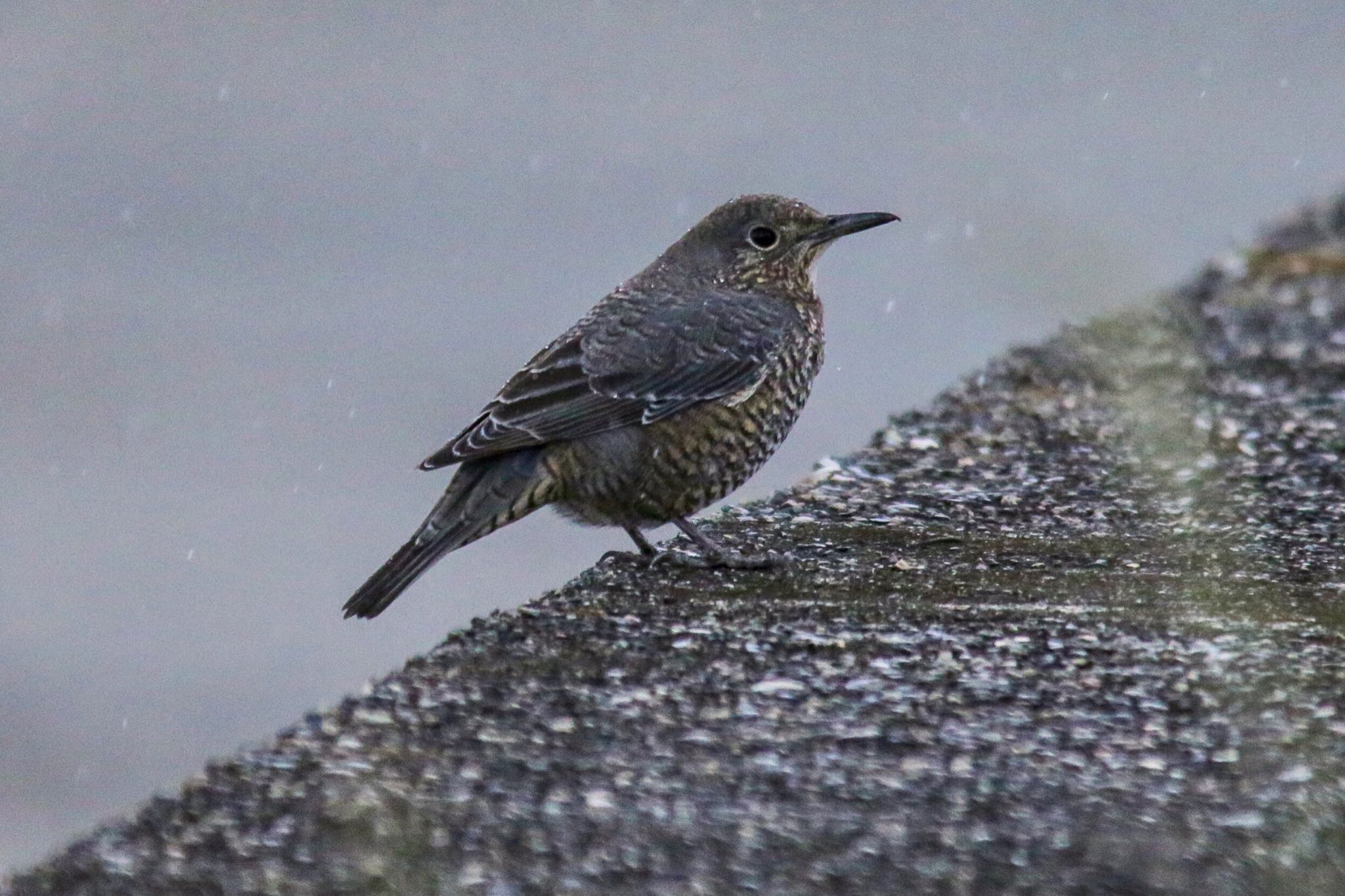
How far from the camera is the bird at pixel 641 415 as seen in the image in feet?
15.3

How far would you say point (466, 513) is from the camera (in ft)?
15.2

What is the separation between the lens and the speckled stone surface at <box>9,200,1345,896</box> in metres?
2.47

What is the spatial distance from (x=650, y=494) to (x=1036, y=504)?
994 millimetres

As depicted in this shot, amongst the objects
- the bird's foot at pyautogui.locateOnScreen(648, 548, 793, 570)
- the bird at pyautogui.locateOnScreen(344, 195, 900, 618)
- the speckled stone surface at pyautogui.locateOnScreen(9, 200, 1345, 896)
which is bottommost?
the speckled stone surface at pyautogui.locateOnScreen(9, 200, 1345, 896)

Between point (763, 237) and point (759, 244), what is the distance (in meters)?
0.02

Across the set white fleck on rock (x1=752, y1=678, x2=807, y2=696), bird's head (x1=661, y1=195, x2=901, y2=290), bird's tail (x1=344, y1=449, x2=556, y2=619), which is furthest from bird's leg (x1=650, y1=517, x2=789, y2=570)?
bird's head (x1=661, y1=195, x2=901, y2=290)

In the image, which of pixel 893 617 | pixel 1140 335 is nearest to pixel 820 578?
pixel 893 617

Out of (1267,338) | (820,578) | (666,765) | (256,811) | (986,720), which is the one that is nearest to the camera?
(256,811)

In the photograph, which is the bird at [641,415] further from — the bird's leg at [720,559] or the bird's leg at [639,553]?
the bird's leg at [720,559]

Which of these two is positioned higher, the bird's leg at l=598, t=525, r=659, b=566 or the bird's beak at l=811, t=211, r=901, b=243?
the bird's beak at l=811, t=211, r=901, b=243

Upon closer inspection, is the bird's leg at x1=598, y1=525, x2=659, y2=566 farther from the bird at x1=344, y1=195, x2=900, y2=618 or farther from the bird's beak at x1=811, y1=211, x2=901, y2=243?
the bird's beak at x1=811, y1=211, x2=901, y2=243

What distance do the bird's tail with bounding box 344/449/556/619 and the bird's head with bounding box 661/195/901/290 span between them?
1.03 metres

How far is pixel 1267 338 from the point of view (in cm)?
559

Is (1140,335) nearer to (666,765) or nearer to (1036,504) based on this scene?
(1036,504)
